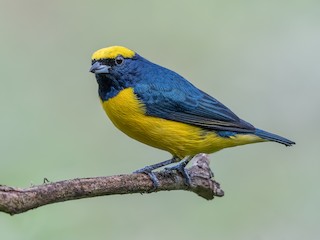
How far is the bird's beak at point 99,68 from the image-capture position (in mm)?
6152

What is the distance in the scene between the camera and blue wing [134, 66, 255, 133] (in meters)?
6.28

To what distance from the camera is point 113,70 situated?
6285 mm

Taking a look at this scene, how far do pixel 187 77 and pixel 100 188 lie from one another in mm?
3972

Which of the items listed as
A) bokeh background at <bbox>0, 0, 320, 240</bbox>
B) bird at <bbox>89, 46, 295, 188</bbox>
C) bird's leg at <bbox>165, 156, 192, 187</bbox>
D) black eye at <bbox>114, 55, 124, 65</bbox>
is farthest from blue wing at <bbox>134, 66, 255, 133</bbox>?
bokeh background at <bbox>0, 0, 320, 240</bbox>

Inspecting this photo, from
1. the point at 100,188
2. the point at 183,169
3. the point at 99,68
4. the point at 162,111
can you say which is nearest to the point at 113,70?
the point at 99,68

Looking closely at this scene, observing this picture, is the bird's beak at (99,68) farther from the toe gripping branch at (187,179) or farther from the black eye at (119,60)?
the toe gripping branch at (187,179)

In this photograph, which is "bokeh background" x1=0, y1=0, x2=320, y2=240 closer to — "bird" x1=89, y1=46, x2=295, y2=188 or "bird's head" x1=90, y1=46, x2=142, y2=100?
"bird" x1=89, y1=46, x2=295, y2=188

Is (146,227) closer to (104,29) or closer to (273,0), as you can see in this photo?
(104,29)

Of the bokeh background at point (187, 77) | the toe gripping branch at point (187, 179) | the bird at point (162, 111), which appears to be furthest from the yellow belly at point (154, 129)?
the bokeh background at point (187, 77)

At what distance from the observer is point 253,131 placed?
6.55 m

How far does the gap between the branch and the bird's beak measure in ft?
2.55

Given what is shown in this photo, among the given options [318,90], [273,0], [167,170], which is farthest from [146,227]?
[273,0]

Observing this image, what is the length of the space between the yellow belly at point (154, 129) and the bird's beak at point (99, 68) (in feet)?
0.66

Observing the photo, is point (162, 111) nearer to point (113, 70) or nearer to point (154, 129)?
point (154, 129)
